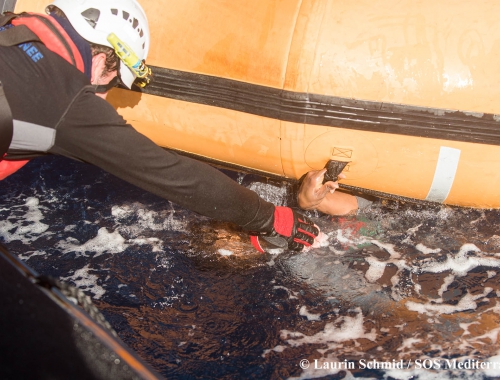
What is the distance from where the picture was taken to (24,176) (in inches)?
153

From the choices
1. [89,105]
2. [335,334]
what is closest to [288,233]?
[335,334]

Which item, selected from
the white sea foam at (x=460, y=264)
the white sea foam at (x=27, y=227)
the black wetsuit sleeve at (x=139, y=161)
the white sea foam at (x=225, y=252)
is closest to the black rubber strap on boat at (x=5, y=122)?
the black wetsuit sleeve at (x=139, y=161)

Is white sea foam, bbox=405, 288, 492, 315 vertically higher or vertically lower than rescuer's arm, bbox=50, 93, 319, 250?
lower

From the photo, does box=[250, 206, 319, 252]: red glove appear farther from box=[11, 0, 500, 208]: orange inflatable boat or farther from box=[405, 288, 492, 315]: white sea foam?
box=[405, 288, 492, 315]: white sea foam

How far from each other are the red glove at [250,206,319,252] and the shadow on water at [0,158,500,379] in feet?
0.44

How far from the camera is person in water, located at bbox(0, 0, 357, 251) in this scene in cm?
204

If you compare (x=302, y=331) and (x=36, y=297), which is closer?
(x=36, y=297)

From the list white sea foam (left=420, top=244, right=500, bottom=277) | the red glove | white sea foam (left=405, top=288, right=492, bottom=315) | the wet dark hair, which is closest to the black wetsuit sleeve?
the red glove

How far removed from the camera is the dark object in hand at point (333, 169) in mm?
2877

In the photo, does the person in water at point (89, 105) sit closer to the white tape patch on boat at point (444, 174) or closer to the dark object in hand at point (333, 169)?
the dark object in hand at point (333, 169)

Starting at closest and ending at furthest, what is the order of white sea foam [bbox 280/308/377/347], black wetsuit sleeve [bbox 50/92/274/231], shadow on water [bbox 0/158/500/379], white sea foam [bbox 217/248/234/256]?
black wetsuit sleeve [bbox 50/92/274/231]
shadow on water [bbox 0/158/500/379]
white sea foam [bbox 280/308/377/347]
white sea foam [bbox 217/248/234/256]

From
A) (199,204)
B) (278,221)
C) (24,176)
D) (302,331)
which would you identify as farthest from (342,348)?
(24,176)

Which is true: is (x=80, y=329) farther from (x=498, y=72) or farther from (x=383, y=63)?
(x=498, y=72)

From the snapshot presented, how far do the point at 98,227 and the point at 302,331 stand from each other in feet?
5.69
